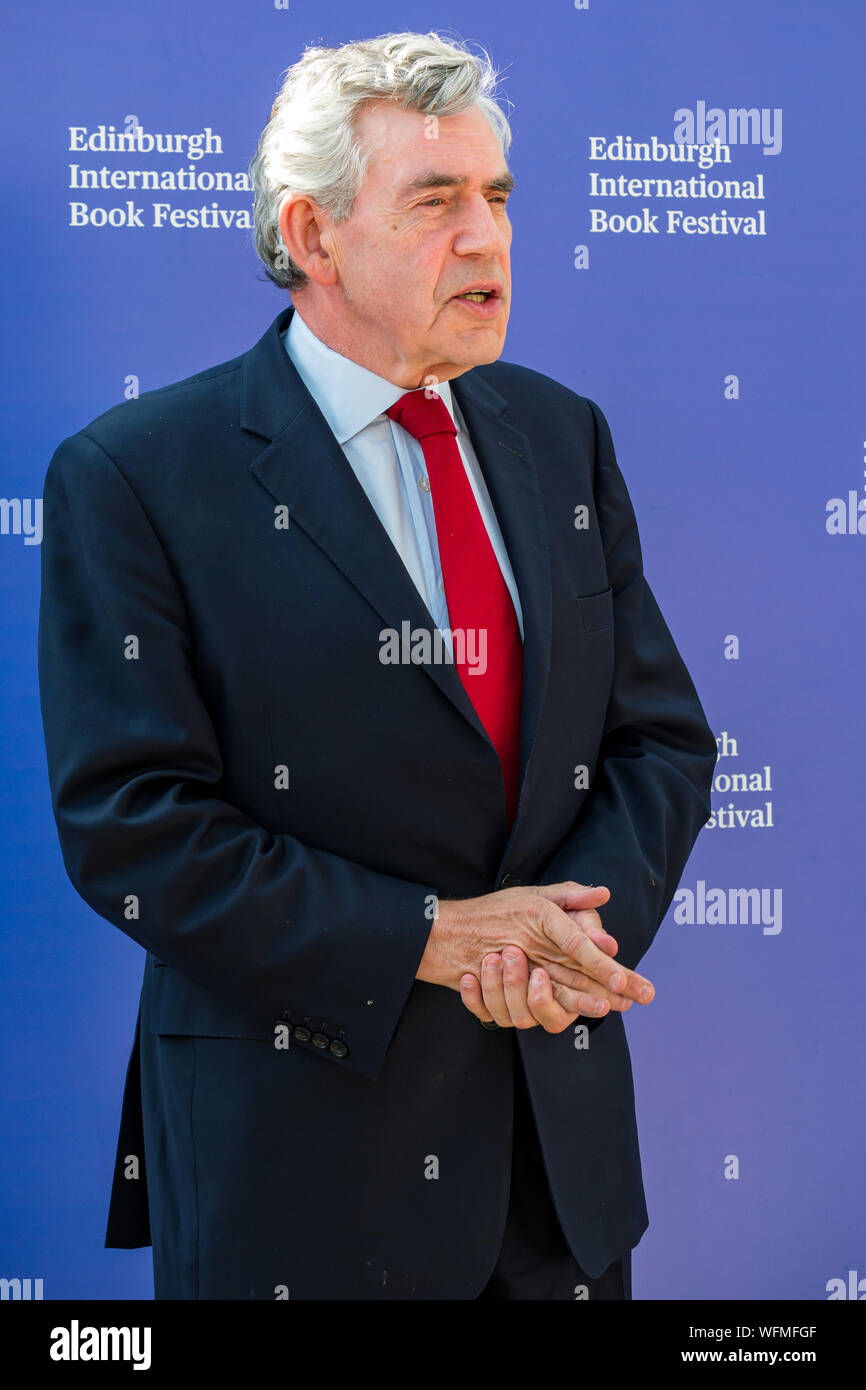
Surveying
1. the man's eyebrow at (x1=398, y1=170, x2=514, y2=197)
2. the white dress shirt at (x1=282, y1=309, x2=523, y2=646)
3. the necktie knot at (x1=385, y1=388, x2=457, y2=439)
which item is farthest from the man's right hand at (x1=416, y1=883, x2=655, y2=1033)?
the man's eyebrow at (x1=398, y1=170, x2=514, y2=197)

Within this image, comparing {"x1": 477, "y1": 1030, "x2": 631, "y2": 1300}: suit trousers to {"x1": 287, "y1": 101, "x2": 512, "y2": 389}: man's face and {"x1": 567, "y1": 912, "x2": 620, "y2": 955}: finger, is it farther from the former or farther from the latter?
{"x1": 287, "y1": 101, "x2": 512, "y2": 389}: man's face

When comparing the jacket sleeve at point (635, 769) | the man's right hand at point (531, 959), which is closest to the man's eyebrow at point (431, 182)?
the jacket sleeve at point (635, 769)

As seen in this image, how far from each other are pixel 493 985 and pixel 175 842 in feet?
1.25

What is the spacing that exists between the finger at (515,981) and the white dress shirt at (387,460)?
0.41m

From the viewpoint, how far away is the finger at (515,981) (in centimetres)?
146

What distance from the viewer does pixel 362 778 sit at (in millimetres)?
1564

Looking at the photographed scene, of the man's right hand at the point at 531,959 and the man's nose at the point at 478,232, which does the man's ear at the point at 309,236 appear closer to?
the man's nose at the point at 478,232

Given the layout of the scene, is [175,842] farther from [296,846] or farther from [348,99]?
[348,99]

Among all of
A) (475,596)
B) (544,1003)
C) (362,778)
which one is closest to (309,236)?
(475,596)

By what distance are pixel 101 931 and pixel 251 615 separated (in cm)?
120

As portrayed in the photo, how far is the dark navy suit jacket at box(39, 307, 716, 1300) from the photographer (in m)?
1.49

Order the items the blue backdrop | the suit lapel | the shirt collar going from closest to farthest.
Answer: the suit lapel → the shirt collar → the blue backdrop
